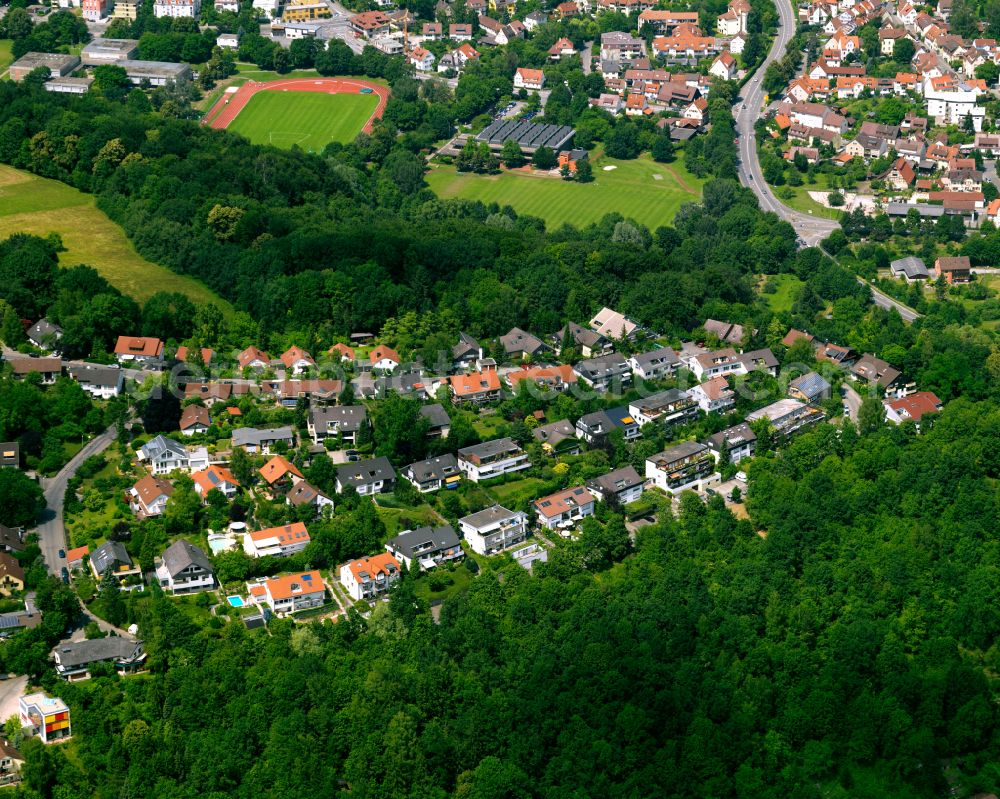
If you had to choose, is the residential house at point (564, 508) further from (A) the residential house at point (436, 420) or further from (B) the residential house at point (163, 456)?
(B) the residential house at point (163, 456)


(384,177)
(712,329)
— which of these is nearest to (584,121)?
(384,177)

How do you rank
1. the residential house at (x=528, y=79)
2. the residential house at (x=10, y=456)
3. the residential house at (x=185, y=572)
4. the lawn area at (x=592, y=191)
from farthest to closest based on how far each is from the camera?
1. the residential house at (x=528, y=79)
2. the lawn area at (x=592, y=191)
3. the residential house at (x=10, y=456)
4. the residential house at (x=185, y=572)

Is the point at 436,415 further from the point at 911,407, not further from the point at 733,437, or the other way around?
the point at 911,407

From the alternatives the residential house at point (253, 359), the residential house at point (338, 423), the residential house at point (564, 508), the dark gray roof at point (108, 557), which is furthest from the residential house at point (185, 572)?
the residential house at point (253, 359)

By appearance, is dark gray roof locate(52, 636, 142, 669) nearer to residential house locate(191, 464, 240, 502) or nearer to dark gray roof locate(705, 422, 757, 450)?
residential house locate(191, 464, 240, 502)

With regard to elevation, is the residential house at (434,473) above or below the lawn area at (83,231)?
above

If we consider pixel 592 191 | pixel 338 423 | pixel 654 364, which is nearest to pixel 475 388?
pixel 338 423

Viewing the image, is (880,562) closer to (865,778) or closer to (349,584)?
(865,778)
